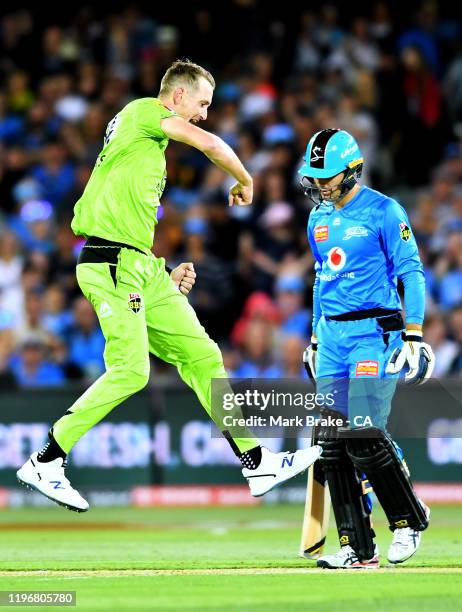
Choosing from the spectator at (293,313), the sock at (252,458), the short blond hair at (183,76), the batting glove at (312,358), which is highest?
the short blond hair at (183,76)

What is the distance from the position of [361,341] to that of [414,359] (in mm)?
434

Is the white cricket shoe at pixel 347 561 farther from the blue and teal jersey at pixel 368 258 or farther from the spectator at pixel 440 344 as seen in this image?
the spectator at pixel 440 344

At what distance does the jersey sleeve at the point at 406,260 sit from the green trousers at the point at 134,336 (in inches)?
49.3

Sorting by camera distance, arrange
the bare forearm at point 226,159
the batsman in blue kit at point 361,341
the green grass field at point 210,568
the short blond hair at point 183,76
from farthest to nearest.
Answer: the short blond hair at point 183,76 < the batsman in blue kit at point 361,341 < the bare forearm at point 226,159 < the green grass field at point 210,568

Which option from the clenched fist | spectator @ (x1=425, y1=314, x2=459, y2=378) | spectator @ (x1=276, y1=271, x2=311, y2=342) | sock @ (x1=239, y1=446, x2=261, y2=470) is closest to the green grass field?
sock @ (x1=239, y1=446, x2=261, y2=470)

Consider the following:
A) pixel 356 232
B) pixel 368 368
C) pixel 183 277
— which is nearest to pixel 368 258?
pixel 356 232

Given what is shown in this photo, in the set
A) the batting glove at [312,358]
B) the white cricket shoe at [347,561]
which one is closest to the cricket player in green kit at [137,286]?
the white cricket shoe at [347,561]

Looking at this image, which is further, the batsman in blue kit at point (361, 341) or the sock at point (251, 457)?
the sock at point (251, 457)

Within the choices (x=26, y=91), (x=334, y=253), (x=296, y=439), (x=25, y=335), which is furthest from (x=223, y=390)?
(x=26, y=91)

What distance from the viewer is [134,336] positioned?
8.41m

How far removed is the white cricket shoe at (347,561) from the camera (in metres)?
8.41

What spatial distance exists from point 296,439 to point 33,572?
6707 mm

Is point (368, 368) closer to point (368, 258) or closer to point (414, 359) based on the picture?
point (414, 359)

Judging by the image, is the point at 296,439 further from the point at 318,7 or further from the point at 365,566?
the point at 318,7
